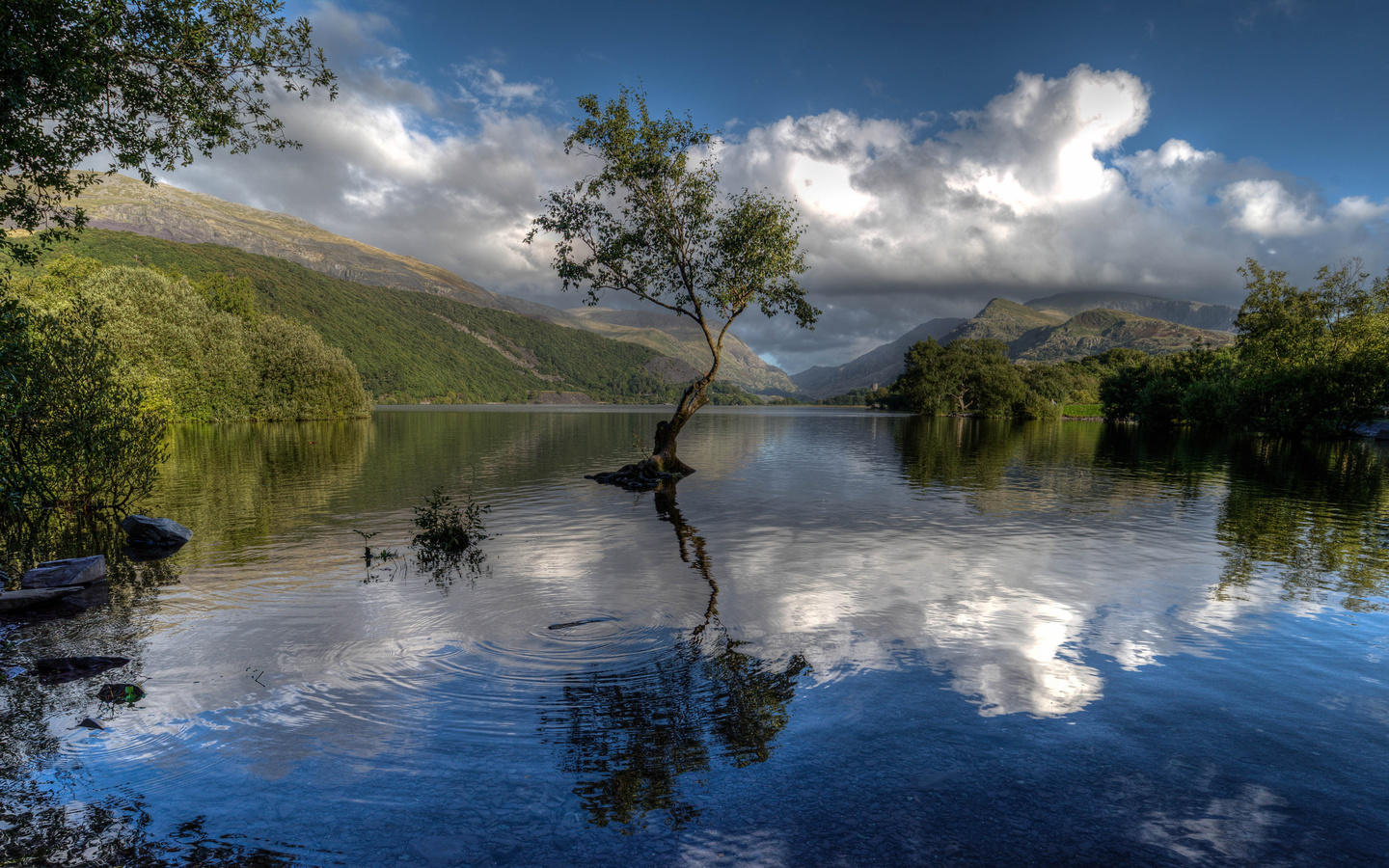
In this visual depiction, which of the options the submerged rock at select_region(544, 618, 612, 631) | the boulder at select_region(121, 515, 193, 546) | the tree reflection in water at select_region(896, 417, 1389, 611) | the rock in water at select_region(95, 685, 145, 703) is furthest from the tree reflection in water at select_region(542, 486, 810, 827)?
the boulder at select_region(121, 515, 193, 546)

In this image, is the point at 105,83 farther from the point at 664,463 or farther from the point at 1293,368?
the point at 1293,368

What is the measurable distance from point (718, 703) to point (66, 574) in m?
17.4

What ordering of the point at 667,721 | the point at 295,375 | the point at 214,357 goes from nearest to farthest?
the point at 667,721 < the point at 214,357 < the point at 295,375

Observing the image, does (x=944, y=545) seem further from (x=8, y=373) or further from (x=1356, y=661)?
(x=8, y=373)

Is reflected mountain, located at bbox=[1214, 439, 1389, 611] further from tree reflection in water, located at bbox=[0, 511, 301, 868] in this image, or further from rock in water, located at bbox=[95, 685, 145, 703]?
rock in water, located at bbox=[95, 685, 145, 703]

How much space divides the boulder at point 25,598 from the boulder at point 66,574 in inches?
19.3

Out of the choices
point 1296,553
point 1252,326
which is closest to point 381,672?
point 1296,553

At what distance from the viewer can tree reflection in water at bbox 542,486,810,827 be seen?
299 inches

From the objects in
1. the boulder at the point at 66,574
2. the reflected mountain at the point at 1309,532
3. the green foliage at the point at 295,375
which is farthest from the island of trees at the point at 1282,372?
the green foliage at the point at 295,375

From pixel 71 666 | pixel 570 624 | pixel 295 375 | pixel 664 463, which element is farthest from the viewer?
pixel 295 375

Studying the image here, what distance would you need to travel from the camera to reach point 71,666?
1112cm

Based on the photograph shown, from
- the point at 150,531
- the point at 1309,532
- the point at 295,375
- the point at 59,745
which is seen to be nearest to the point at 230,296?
the point at 295,375

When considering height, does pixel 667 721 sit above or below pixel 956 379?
below

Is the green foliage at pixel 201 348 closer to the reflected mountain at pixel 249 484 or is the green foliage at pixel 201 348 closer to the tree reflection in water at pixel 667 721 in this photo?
the reflected mountain at pixel 249 484
